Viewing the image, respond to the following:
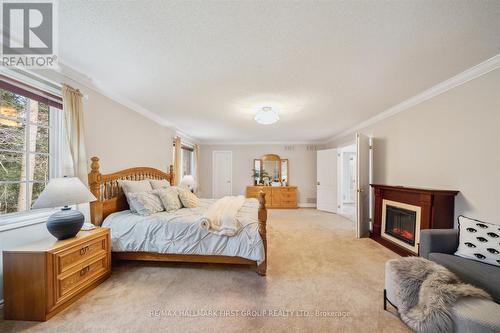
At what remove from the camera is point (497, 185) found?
6.65 feet

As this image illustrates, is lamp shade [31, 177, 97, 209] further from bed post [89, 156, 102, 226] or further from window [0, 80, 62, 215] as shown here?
bed post [89, 156, 102, 226]

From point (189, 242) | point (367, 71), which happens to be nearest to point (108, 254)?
point (189, 242)

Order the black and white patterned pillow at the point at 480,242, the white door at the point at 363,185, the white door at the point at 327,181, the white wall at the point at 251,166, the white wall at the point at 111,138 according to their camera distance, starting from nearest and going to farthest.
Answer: the black and white patterned pillow at the point at 480,242, the white wall at the point at 111,138, the white door at the point at 363,185, the white door at the point at 327,181, the white wall at the point at 251,166

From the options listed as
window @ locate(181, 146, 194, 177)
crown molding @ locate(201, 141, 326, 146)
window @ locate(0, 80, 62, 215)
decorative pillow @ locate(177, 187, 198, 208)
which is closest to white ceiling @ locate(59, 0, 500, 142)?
window @ locate(0, 80, 62, 215)

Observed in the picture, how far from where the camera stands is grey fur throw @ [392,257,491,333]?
1.33 metres

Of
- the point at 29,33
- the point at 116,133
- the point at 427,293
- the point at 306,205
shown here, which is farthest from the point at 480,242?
the point at 306,205

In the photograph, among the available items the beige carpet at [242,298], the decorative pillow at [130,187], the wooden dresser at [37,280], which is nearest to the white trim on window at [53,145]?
the wooden dresser at [37,280]

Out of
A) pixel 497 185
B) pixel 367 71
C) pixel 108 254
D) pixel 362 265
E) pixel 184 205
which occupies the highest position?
pixel 367 71

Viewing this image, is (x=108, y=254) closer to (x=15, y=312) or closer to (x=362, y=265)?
(x=15, y=312)

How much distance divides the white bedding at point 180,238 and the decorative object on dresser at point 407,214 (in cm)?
225

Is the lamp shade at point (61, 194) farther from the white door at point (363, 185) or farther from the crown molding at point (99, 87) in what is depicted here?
the white door at point (363, 185)

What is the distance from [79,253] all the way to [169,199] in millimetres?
1272

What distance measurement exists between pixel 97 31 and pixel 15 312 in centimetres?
248

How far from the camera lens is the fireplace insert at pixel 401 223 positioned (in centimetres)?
287
